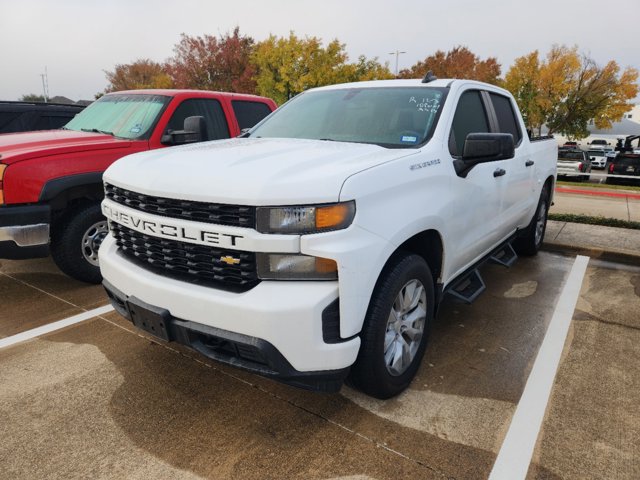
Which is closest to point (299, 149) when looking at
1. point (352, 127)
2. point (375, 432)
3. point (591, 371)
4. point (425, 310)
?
point (352, 127)

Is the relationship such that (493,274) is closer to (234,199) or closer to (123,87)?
(234,199)

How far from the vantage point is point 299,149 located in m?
2.87

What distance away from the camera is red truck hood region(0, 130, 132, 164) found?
4.03 meters

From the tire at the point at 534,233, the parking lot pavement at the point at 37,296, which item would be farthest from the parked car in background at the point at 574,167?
the parking lot pavement at the point at 37,296

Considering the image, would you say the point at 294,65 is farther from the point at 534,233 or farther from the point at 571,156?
the point at 534,233

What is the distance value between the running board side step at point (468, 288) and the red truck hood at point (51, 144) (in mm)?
3310

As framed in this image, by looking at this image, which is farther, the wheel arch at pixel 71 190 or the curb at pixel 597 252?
the curb at pixel 597 252

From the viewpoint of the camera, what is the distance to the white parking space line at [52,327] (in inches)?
141

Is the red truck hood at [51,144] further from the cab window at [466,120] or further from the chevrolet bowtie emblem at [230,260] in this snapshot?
the cab window at [466,120]

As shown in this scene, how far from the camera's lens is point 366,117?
3455mm

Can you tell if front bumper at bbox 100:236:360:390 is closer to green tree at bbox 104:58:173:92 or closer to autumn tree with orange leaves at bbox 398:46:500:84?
autumn tree with orange leaves at bbox 398:46:500:84

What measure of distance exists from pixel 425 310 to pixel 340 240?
3.42 ft

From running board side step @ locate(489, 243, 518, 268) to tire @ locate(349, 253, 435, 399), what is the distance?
5.61ft


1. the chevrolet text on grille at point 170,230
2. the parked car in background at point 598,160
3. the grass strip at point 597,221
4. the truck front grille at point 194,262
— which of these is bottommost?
the parked car in background at point 598,160
